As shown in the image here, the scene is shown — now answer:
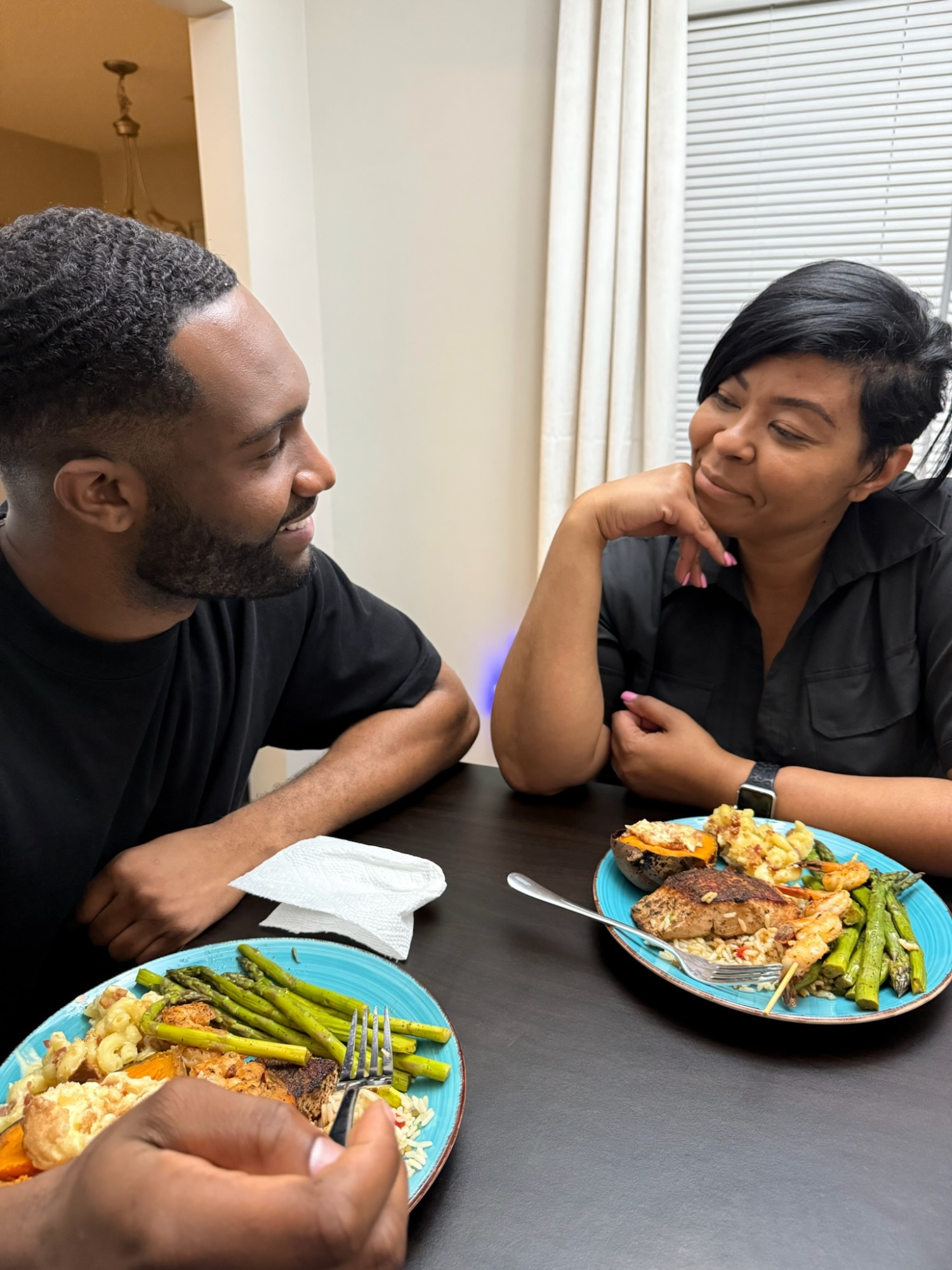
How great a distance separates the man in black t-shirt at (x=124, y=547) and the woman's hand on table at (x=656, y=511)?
0.58 meters

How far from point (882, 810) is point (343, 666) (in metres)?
0.92

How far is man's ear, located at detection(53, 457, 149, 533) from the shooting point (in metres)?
1.01

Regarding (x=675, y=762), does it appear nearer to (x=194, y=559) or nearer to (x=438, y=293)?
(x=194, y=559)

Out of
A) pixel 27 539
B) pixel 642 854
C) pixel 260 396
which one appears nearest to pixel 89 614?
pixel 27 539

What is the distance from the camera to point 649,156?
9.25 ft

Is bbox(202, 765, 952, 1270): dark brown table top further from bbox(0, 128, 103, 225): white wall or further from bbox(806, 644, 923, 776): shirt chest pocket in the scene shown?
bbox(0, 128, 103, 225): white wall

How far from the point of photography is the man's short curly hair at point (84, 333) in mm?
970

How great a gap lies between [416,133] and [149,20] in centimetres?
149

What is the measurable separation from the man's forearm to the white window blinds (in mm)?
2147

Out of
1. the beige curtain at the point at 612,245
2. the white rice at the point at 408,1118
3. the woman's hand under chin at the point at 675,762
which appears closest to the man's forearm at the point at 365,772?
the woman's hand under chin at the point at 675,762

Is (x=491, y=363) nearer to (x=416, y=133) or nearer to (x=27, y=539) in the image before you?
(x=416, y=133)

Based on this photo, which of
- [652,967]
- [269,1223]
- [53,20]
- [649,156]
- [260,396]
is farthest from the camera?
[53,20]

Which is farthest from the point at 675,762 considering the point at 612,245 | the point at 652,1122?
the point at 612,245

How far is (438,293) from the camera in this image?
10.9ft
